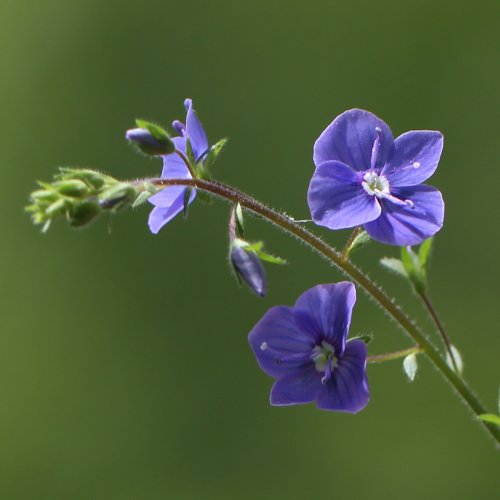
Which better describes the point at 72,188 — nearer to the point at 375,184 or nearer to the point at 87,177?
the point at 87,177

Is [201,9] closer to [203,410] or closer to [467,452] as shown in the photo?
[203,410]

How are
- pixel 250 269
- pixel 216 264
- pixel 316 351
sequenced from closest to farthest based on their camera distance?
pixel 250 269 < pixel 316 351 < pixel 216 264

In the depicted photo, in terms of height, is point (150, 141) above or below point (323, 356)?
above

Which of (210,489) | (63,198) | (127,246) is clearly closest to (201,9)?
(127,246)

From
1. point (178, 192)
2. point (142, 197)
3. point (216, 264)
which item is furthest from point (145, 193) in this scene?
point (216, 264)

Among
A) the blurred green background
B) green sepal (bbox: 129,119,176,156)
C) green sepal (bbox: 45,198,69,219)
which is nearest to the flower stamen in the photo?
green sepal (bbox: 129,119,176,156)

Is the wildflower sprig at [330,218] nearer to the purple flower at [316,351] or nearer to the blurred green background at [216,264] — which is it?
the purple flower at [316,351]

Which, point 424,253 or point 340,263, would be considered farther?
point 424,253
